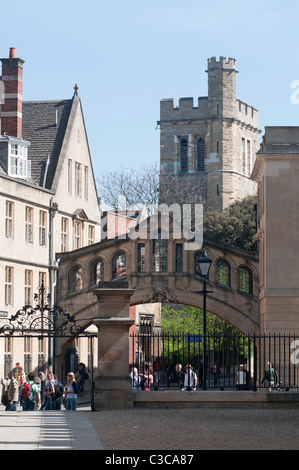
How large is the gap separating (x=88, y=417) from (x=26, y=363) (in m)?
20.9

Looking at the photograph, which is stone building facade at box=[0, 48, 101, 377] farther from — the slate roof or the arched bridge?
the arched bridge

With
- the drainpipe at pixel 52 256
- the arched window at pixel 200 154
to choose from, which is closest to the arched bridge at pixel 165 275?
the drainpipe at pixel 52 256

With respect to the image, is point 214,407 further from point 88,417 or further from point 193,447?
point 193,447

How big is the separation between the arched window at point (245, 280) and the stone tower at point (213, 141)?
5076 cm

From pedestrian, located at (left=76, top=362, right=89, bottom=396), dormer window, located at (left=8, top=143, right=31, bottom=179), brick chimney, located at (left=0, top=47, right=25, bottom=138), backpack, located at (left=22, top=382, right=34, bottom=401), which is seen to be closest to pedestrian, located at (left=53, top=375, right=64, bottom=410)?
backpack, located at (left=22, top=382, right=34, bottom=401)

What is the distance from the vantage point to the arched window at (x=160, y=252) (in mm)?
43438

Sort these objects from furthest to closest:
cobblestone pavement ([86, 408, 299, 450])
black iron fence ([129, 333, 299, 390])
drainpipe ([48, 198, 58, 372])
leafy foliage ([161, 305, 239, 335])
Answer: leafy foliage ([161, 305, 239, 335]) < drainpipe ([48, 198, 58, 372]) < black iron fence ([129, 333, 299, 390]) < cobblestone pavement ([86, 408, 299, 450])

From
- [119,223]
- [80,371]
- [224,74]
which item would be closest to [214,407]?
[80,371]

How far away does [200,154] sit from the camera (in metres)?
102

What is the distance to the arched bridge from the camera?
4294 centimetres

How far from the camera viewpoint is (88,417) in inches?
859

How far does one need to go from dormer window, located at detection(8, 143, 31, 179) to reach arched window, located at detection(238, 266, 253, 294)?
31.9 feet

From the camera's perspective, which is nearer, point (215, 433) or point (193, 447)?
point (193, 447)

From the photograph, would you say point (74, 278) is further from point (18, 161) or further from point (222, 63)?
point (222, 63)
